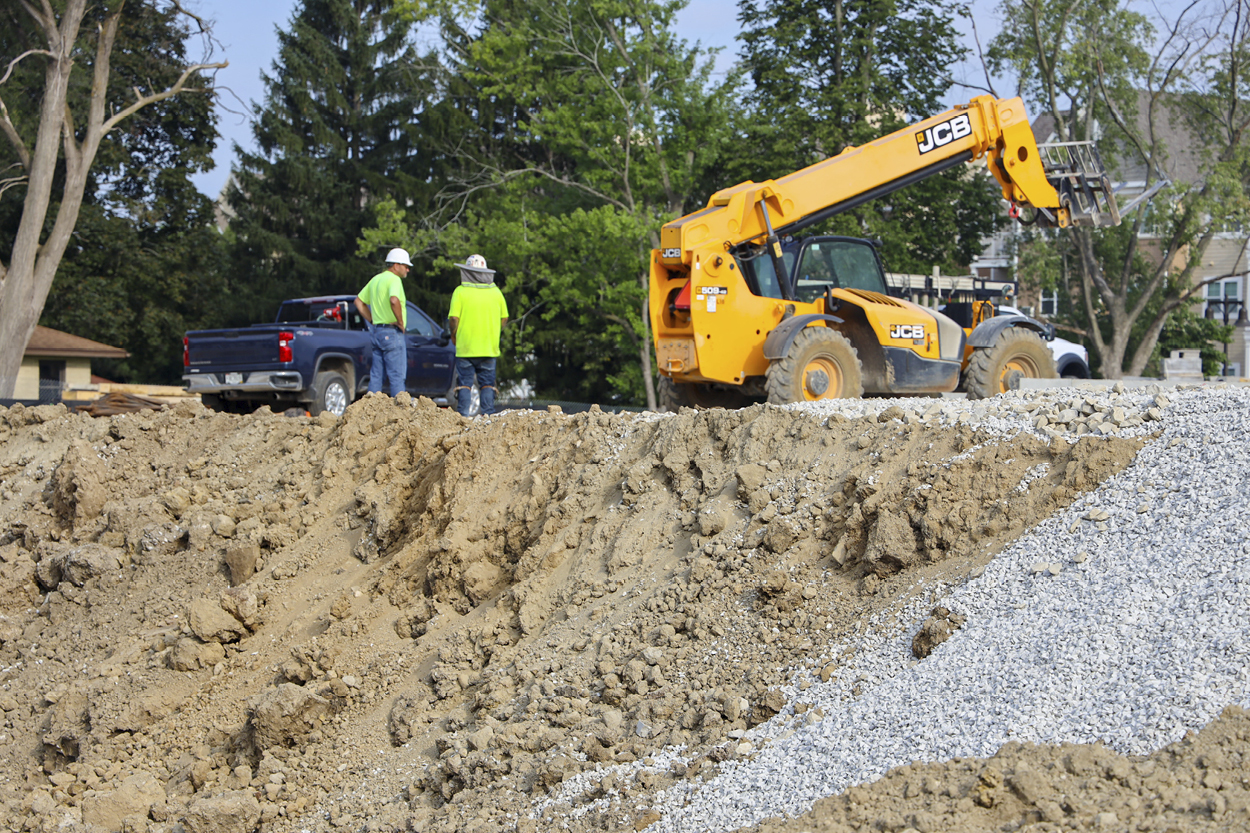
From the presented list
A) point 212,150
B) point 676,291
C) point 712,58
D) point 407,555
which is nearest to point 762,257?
point 676,291

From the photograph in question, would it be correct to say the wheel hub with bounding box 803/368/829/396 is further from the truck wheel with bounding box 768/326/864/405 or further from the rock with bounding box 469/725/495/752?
the rock with bounding box 469/725/495/752

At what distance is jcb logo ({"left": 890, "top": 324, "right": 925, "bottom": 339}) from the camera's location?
36.1 ft

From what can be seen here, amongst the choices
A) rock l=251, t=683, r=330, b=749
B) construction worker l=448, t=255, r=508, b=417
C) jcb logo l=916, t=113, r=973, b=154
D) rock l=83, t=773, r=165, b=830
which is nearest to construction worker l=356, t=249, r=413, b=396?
construction worker l=448, t=255, r=508, b=417

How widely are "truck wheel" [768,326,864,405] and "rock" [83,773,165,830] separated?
591 centimetres

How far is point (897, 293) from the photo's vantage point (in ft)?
43.1

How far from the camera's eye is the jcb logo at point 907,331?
11.0m

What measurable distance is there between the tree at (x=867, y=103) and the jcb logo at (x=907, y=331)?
44.1ft

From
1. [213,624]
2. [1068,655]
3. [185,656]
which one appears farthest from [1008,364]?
[185,656]

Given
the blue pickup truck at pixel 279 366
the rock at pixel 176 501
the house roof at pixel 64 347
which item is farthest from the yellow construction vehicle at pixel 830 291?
the house roof at pixel 64 347

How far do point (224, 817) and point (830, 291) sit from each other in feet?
24.8

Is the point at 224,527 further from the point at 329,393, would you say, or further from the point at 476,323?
the point at 329,393

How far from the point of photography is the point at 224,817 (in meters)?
5.94

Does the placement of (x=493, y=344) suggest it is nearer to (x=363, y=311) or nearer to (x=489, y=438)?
(x=363, y=311)

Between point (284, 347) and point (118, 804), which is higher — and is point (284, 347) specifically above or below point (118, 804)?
above
